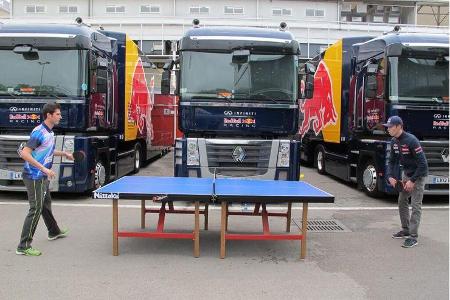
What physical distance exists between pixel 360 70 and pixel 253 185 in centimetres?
598

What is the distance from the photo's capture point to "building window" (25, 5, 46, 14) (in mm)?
34500

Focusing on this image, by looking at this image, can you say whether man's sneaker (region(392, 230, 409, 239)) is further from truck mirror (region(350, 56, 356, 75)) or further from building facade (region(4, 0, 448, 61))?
building facade (region(4, 0, 448, 61))

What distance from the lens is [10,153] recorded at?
987 cm

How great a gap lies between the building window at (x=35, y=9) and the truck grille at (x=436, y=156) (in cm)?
3099

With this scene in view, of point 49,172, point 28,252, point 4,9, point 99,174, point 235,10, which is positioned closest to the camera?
point 49,172

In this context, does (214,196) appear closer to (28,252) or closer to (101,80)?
(28,252)

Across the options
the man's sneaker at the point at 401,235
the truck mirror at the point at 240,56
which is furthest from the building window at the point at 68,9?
the man's sneaker at the point at 401,235

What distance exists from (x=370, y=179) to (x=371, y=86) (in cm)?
201

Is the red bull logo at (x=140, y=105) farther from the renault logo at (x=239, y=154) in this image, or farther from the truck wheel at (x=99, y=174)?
the renault logo at (x=239, y=154)

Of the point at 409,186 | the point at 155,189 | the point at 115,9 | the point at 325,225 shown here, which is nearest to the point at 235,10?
the point at 115,9

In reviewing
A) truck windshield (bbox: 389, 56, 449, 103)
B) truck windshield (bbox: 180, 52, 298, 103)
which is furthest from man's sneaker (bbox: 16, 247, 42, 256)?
truck windshield (bbox: 389, 56, 449, 103)

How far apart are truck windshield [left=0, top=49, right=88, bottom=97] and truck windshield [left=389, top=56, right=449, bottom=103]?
612 centimetres

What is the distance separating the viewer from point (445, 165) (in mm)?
10164

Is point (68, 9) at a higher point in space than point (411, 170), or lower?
higher
